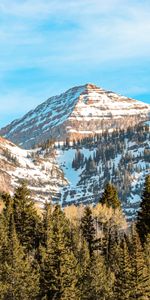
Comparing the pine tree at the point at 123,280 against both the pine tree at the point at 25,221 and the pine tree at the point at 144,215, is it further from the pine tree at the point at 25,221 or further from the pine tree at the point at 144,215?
the pine tree at the point at 25,221

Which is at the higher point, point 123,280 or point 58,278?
point 58,278

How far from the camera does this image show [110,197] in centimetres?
13612

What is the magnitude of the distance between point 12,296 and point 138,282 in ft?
77.0

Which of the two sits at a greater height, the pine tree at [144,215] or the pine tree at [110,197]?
the pine tree at [110,197]

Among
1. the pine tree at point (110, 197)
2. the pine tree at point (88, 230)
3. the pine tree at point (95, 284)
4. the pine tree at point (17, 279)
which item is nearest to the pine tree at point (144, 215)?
the pine tree at point (95, 284)

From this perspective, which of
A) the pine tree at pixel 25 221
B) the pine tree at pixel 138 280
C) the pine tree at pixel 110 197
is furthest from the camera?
the pine tree at pixel 110 197

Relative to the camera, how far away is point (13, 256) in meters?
109

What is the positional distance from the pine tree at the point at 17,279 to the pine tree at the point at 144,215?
24191mm

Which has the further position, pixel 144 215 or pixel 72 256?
pixel 144 215

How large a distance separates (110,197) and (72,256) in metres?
35.5

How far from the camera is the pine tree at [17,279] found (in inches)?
3932

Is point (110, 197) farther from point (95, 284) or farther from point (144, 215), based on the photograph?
point (95, 284)

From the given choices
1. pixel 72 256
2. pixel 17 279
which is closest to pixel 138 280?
pixel 72 256

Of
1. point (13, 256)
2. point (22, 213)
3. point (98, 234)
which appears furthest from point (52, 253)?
point (98, 234)
